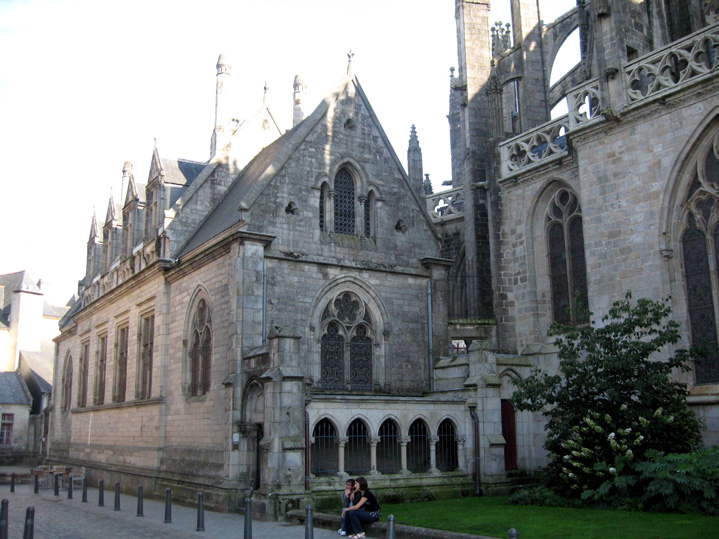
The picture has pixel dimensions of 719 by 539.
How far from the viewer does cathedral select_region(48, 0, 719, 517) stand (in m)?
17.4

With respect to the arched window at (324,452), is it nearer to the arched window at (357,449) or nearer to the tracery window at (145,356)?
the arched window at (357,449)

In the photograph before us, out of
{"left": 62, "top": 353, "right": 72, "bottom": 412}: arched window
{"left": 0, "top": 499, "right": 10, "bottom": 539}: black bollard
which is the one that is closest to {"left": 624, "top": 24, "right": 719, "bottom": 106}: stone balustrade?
{"left": 0, "top": 499, "right": 10, "bottom": 539}: black bollard

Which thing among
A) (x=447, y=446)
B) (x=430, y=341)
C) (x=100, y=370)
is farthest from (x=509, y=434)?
(x=100, y=370)

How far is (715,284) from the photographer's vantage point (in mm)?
16938

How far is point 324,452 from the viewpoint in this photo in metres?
18.2

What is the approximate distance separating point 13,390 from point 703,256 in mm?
50300

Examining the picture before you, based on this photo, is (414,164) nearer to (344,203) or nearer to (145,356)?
(344,203)

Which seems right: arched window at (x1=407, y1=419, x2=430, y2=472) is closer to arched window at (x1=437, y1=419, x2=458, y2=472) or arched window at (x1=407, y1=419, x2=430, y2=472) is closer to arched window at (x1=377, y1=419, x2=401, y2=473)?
arched window at (x1=437, y1=419, x2=458, y2=472)

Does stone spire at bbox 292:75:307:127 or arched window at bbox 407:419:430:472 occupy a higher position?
stone spire at bbox 292:75:307:127

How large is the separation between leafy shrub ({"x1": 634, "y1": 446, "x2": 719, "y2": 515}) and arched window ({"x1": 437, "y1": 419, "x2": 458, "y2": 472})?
19.8ft

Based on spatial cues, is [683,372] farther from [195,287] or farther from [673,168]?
[195,287]

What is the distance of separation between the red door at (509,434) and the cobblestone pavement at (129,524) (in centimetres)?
751

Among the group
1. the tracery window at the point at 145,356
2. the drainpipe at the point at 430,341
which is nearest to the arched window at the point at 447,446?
the drainpipe at the point at 430,341

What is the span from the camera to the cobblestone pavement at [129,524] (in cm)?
1415
